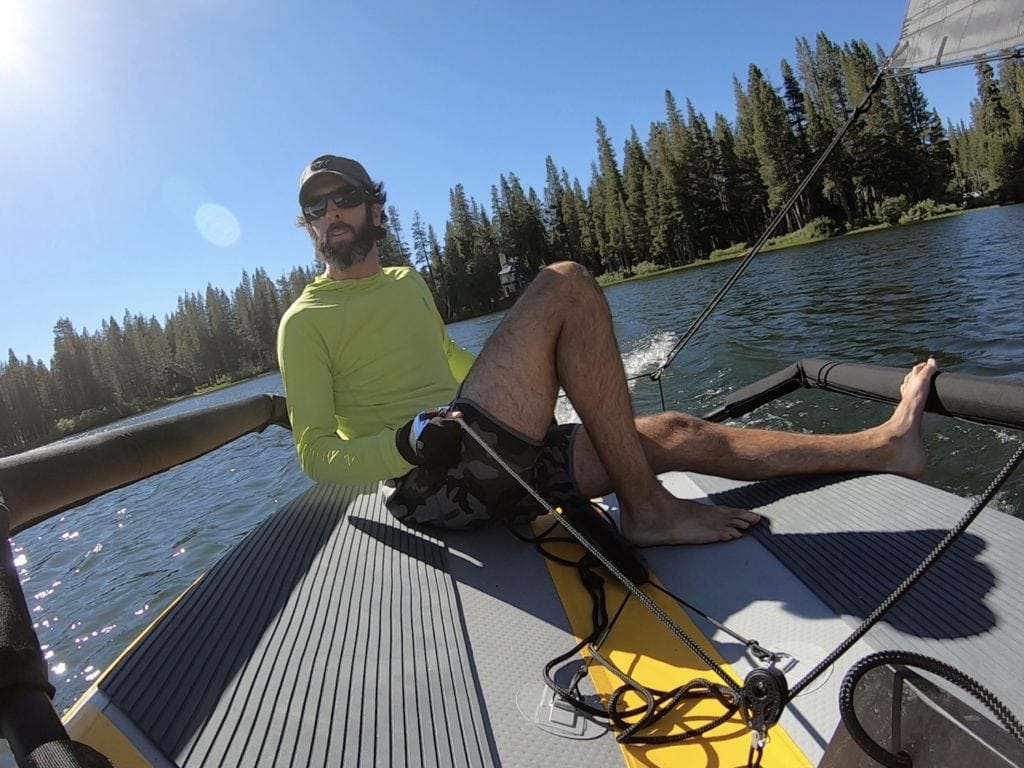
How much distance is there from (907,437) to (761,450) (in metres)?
0.49

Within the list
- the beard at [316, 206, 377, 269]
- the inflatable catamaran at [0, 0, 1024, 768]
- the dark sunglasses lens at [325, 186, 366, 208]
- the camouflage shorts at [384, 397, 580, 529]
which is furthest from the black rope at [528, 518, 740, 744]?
the dark sunglasses lens at [325, 186, 366, 208]

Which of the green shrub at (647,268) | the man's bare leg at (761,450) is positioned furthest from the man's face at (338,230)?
the green shrub at (647,268)

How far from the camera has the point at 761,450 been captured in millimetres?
2184

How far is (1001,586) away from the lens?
1.41m

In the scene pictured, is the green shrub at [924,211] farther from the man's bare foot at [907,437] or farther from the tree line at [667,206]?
the man's bare foot at [907,437]

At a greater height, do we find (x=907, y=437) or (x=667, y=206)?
(x=667, y=206)

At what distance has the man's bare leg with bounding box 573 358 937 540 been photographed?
2.13 m

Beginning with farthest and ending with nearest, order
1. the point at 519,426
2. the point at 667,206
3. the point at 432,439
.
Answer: the point at 667,206 → the point at 519,426 → the point at 432,439

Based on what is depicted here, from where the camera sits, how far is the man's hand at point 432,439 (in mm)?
1665

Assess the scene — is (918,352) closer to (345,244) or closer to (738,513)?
(738,513)

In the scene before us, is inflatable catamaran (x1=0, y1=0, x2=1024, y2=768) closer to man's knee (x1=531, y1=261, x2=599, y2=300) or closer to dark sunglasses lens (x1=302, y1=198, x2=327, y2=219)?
man's knee (x1=531, y1=261, x2=599, y2=300)

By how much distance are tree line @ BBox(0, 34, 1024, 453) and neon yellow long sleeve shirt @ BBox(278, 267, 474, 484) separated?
38.8 meters

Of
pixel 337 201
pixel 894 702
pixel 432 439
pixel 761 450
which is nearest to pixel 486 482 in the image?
pixel 432 439

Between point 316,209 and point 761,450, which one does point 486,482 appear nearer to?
point 761,450
